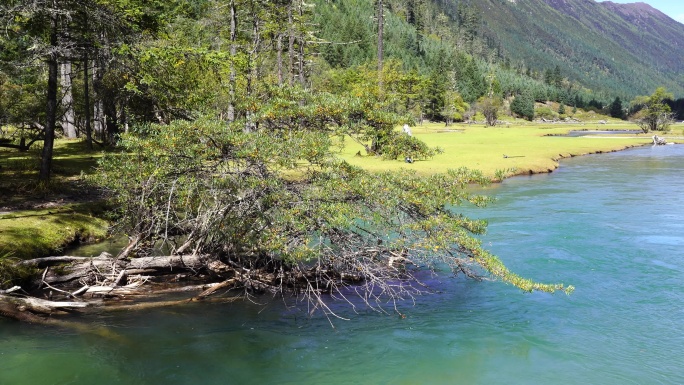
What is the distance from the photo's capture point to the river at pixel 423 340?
937 cm

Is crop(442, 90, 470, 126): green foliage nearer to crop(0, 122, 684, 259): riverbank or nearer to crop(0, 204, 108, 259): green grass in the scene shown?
crop(0, 122, 684, 259): riverbank

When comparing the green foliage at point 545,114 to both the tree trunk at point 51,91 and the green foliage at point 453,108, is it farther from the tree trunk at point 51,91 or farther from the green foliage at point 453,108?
the tree trunk at point 51,91

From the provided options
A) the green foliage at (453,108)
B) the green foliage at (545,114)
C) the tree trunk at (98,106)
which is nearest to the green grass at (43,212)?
the tree trunk at (98,106)

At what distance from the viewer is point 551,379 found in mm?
9383

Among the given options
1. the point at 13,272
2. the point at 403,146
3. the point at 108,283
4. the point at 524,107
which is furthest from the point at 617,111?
the point at 13,272

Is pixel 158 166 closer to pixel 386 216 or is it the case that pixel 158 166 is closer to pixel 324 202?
pixel 324 202

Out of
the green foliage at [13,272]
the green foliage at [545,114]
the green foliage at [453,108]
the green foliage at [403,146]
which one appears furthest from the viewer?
the green foliage at [545,114]

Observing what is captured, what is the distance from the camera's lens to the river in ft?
30.7

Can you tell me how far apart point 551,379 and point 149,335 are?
7747 millimetres

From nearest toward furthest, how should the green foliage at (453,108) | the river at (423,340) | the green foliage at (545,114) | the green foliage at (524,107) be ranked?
1. the river at (423,340)
2. the green foliage at (453,108)
3. the green foliage at (524,107)
4. the green foliage at (545,114)

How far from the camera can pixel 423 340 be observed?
418 inches

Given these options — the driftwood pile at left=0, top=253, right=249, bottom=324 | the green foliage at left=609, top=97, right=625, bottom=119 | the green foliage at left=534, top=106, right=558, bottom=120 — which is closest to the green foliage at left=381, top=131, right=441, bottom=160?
→ the driftwood pile at left=0, top=253, right=249, bottom=324

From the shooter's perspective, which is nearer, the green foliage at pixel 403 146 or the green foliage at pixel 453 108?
the green foliage at pixel 403 146

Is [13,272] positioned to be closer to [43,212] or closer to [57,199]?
[43,212]
